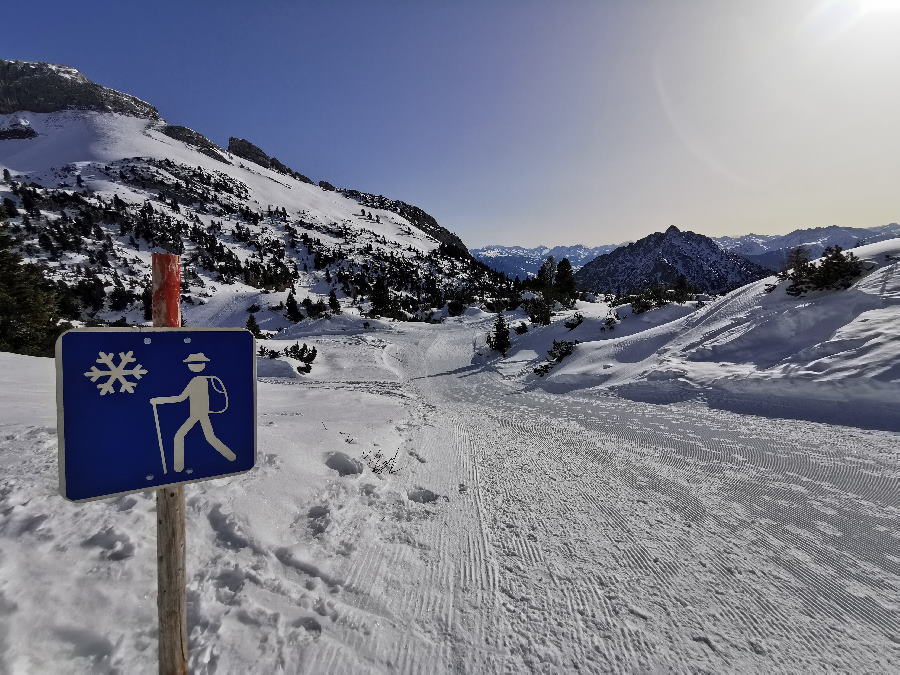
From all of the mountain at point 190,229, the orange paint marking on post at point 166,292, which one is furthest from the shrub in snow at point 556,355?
the mountain at point 190,229

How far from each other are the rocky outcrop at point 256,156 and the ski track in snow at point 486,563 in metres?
215

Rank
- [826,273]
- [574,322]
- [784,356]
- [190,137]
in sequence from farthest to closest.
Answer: [190,137]
[574,322]
[826,273]
[784,356]

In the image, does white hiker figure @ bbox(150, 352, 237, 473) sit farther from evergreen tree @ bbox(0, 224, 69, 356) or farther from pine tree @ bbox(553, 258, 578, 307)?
pine tree @ bbox(553, 258, 578, 307)

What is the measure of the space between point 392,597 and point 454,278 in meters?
76.2

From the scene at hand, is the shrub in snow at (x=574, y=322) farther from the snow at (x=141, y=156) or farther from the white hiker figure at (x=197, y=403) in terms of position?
the snow at (x=141, y=156)

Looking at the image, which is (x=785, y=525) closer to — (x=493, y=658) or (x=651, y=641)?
(x=651, y=641)

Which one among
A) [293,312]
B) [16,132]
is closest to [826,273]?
[293,312]

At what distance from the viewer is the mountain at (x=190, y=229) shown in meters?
49.5

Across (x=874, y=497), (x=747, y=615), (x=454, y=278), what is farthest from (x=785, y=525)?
(x=454, y=278)

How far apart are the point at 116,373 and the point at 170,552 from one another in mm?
844

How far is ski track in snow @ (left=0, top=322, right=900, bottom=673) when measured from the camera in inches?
78.5

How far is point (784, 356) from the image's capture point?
8.48m

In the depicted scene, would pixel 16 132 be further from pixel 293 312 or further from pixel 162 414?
pixel 162 414

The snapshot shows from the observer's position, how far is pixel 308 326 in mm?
32469
